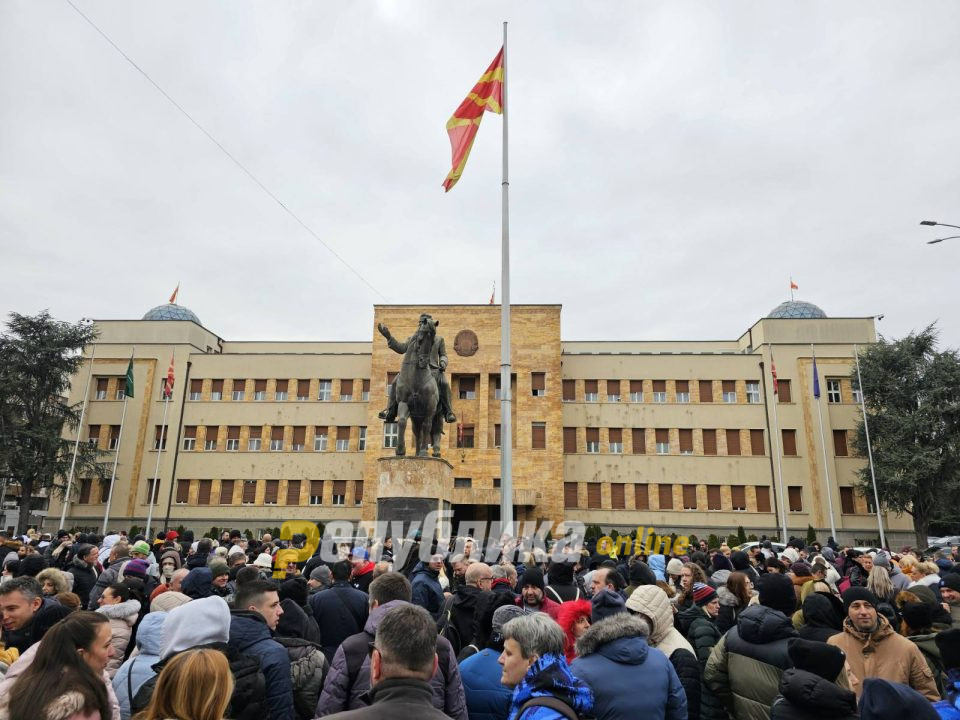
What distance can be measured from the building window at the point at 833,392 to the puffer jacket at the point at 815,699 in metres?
46.6

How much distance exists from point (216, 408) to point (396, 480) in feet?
117

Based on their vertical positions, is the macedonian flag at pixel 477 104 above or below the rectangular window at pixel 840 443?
above

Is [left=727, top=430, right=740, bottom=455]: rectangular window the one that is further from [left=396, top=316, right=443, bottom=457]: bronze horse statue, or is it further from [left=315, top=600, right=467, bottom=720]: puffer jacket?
[left=315, top=600, right=467, bottom=720]: puffer jacket

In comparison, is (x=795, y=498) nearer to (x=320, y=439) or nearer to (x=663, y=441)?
(x=663, y=441)

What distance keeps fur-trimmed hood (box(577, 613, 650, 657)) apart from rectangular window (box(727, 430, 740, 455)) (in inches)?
1731

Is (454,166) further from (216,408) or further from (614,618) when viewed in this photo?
(216,408)

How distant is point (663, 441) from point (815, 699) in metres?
43.8

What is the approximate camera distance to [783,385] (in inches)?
1779

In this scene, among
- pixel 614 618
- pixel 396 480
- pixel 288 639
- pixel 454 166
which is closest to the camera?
pixel 614 618

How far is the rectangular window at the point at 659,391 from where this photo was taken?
Result: 46.3m

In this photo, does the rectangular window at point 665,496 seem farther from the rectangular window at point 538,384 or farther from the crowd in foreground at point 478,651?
the crowd in foreground at point 478,651

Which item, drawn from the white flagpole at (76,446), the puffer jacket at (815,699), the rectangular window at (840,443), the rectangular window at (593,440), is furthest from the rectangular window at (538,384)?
the puffer jacket at (815,699)

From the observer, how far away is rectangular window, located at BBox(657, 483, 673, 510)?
43.9 metres

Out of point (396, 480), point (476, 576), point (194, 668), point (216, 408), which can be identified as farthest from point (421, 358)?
point (216, 408)
